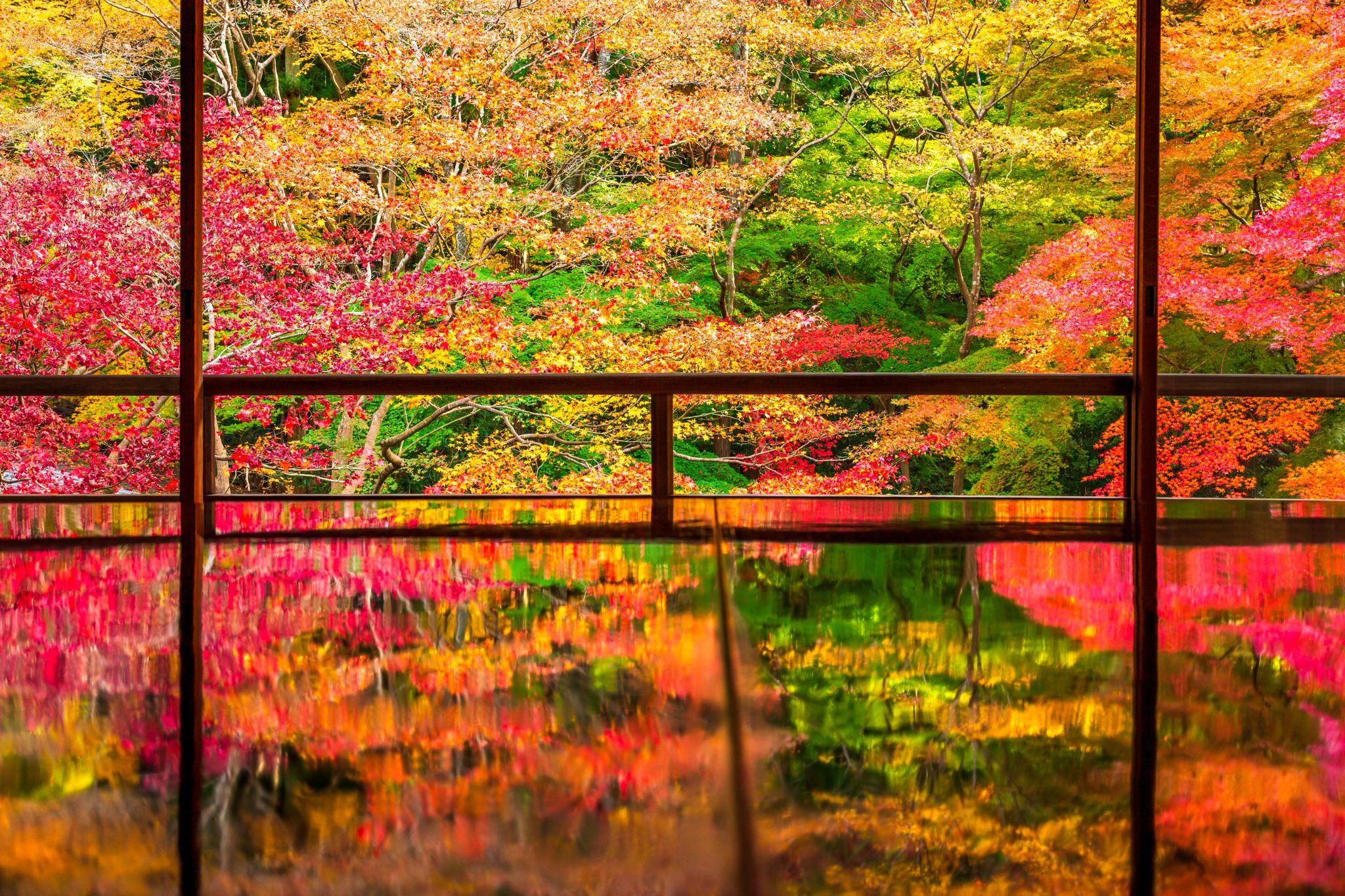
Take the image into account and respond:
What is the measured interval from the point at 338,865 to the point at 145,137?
24.2 feet

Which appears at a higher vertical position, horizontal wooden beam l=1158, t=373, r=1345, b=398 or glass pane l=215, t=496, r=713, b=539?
horizontal wooden beam l=1158, t=373, r=1345, b=398

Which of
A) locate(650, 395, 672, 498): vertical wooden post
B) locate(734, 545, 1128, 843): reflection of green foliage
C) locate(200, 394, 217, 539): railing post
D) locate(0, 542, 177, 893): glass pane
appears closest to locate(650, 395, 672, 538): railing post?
locate(650, 395, 672, 498): vertical wooden post

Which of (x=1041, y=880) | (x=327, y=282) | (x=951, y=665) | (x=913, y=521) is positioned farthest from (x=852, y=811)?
(x=327, y=282)

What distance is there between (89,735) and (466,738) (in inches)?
16.4

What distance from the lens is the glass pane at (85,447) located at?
22.8ft

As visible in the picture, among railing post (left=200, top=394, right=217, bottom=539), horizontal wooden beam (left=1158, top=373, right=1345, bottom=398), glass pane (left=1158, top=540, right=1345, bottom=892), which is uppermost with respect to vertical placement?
horizontal wooden beam (left=1158, top=373, right=1345, bottom=398)

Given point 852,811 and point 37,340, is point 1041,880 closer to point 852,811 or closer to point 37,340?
point 852,811

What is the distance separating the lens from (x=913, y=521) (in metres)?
3.50

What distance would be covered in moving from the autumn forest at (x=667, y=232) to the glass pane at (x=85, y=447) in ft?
0.07

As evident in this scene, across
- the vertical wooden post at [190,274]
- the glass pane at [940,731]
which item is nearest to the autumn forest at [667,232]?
the vertical wooden post at [190,274]

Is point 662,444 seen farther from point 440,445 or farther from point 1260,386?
point 440,445

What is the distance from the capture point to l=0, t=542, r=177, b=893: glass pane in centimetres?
92

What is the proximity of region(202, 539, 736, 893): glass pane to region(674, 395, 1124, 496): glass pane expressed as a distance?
573cm

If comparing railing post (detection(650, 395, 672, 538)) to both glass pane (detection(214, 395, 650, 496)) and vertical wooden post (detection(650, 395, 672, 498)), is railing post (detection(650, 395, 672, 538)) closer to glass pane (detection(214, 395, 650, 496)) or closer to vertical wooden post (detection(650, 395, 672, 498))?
vertical wooden post (detection(650, 395, 672, 498))
